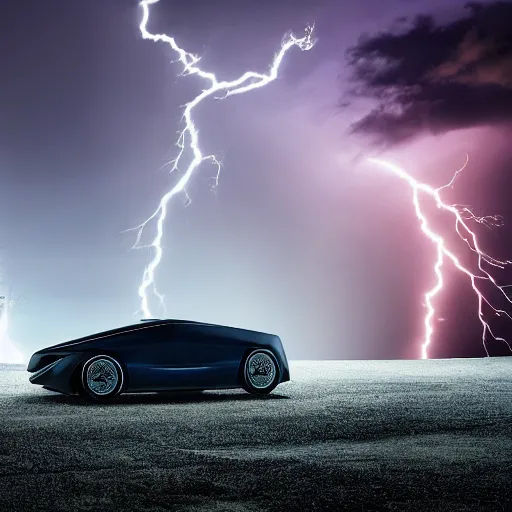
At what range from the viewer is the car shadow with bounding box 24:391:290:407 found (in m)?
5.72

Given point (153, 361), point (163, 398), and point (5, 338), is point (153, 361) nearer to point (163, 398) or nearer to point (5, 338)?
point (163, 398)

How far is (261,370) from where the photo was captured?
243 inches

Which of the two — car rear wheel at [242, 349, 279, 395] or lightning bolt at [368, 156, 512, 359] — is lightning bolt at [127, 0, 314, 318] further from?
car rear wheel at [242, 349, 279, 395]

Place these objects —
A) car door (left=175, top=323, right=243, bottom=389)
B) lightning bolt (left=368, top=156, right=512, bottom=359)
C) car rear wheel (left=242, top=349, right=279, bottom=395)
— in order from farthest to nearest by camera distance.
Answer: lightning bolt (left=368, top=156, right=512, bottom=359) → car rear wheel (left=242, top=349, right=279, bottom=395) → car door (left=175, top=323, right=243, bottom=389)

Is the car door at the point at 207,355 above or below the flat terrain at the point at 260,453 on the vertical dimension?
above

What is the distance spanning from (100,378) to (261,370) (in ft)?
4.36

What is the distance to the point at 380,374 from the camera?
881 cm

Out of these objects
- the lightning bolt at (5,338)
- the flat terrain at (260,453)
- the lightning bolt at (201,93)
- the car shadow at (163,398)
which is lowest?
the flat terrain at (260,453)

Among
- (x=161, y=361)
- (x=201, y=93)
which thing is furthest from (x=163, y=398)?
(x=201, y=93)

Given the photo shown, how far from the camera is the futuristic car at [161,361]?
5758mm

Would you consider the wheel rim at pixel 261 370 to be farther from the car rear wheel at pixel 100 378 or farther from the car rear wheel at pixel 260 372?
the car rear wheel at pixel 100 378

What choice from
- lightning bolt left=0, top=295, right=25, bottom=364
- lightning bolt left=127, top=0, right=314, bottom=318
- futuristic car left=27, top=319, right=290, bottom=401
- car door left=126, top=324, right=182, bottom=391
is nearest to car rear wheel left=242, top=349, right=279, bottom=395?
futuristic car left=27, top=319, right=290, bottom=401

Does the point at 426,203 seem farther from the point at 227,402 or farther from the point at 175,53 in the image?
the point at 227,402

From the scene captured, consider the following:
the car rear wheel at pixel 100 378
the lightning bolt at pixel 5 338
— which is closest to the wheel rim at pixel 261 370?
the car rear wheel at pixel 100 378
